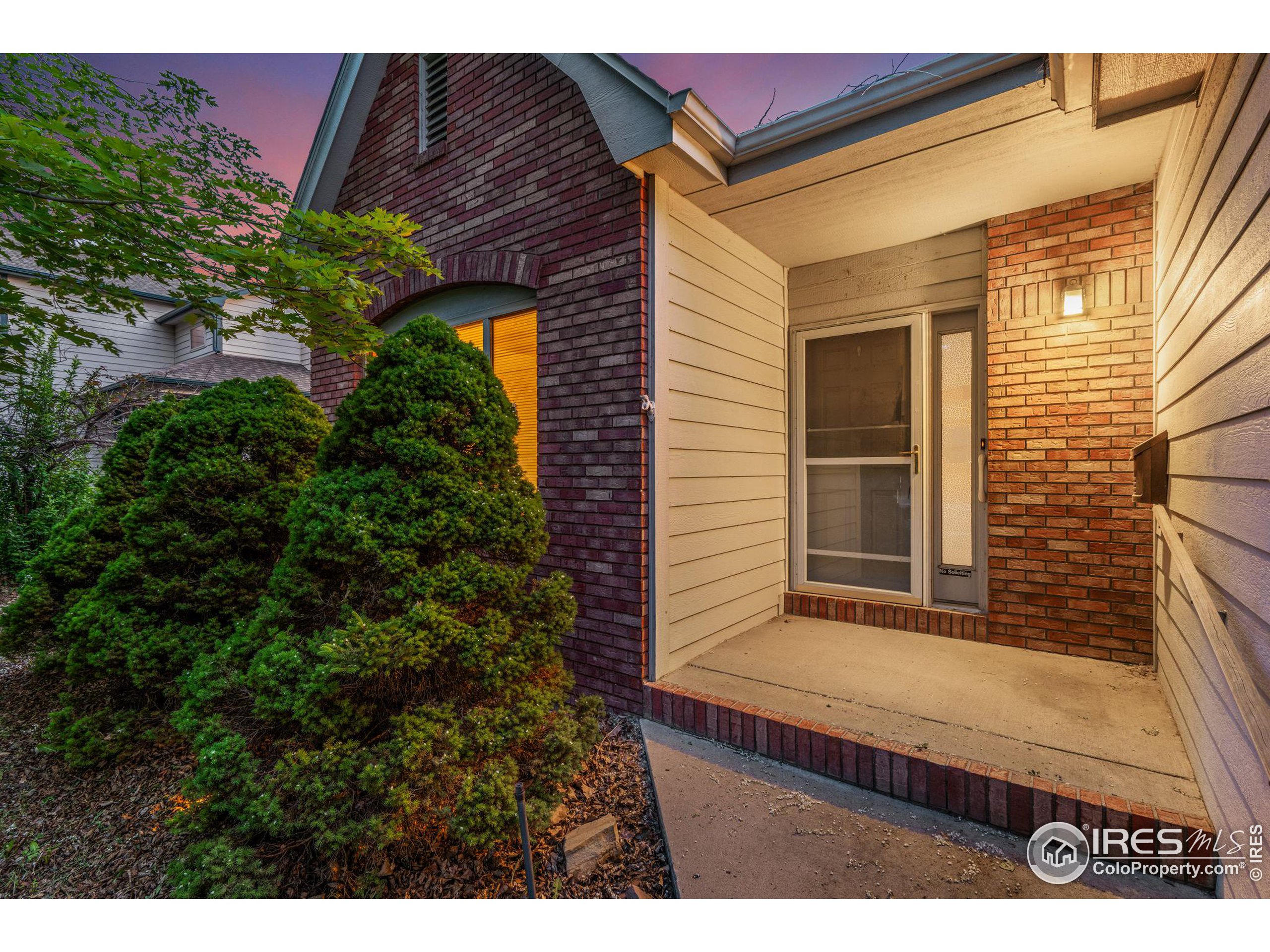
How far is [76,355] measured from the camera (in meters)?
7.83

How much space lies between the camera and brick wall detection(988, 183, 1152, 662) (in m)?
3.05

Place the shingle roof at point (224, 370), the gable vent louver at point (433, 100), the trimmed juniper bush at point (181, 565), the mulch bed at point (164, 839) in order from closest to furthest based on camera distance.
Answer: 1. the mulch bed at point (164, 839)
2. the trimmed juniper bush at point (181, 565)
3. the gable vent louver at point (433, 100)
4. the shingle roof at point (224, 370)

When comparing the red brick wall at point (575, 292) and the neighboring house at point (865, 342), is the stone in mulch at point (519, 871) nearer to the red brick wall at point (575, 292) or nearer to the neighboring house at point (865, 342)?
the neighboring house at point (865, 342)

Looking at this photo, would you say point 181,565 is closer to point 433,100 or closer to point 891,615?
point 433,100

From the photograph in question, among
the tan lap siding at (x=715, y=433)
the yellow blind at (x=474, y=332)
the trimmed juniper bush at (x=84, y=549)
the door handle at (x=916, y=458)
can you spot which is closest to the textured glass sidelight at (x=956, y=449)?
the door handle at (x=916, y=458)

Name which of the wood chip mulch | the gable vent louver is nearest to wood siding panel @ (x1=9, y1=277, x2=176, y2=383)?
the gable vent louver

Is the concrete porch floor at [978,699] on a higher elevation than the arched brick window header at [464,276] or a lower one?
lower

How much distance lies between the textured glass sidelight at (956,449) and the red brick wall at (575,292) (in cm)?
223

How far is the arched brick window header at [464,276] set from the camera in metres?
3.46

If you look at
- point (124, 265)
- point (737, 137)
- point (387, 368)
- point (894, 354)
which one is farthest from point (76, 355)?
point (894, 354)

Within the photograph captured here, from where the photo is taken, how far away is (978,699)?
2645 millimetres

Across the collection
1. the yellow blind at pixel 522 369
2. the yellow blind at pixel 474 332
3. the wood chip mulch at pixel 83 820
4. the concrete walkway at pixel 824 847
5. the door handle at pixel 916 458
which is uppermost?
the yellow blind at pixel 474 332

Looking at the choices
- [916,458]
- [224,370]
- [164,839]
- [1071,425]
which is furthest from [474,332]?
[224,370]

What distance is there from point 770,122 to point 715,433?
5.64ft
